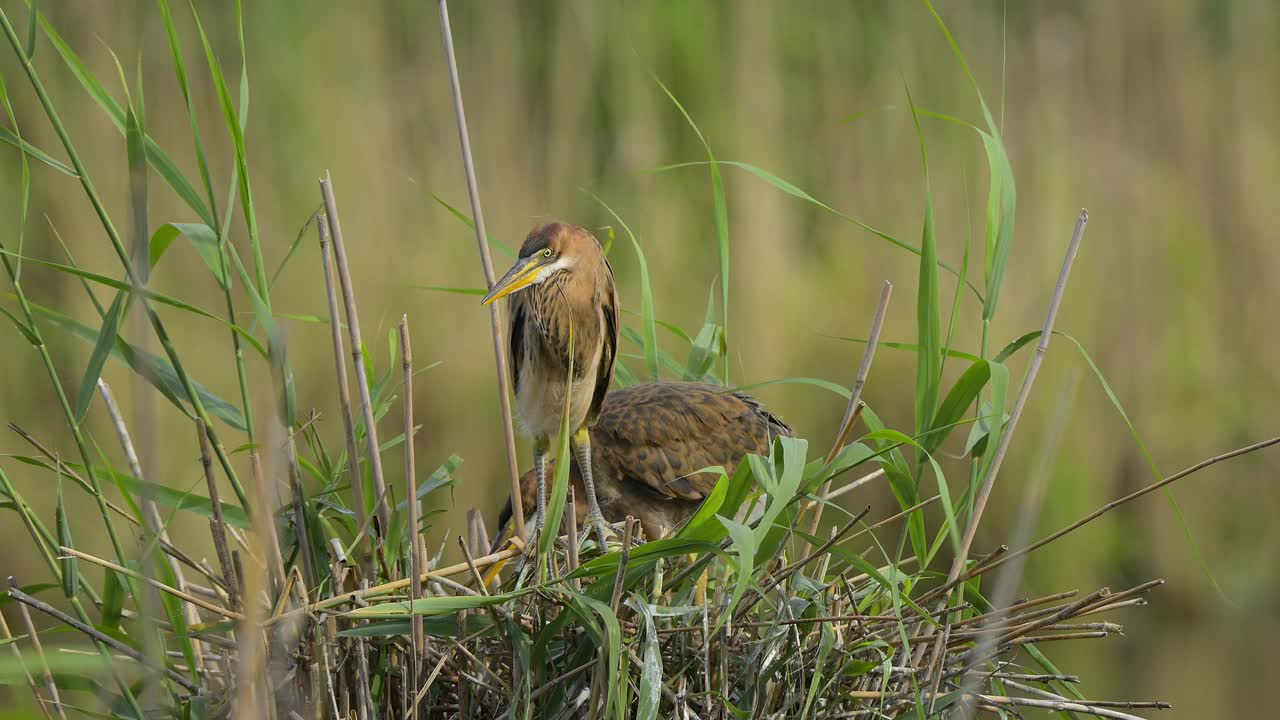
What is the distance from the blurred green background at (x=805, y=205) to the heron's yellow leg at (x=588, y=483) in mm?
1465

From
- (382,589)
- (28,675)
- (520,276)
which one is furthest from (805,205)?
(28,675)

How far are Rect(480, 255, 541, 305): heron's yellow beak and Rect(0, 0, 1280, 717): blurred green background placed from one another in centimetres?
166

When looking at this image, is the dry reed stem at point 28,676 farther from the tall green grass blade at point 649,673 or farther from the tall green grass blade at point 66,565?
the tall green grass blade at point 649,673

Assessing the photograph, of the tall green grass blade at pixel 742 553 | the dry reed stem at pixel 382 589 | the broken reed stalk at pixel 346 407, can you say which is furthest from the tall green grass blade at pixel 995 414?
the broken reed stalk at pixel 346 407

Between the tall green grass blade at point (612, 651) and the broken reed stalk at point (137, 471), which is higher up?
the broken reed stalk at point (137, 471)

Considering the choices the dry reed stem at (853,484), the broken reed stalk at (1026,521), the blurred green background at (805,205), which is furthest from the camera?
the blurred green background at (805,205)

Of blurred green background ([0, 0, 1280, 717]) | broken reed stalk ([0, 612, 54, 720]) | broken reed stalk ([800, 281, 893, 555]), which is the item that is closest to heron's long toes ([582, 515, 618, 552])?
broken reed stalk ([800, 281, 893, 555])

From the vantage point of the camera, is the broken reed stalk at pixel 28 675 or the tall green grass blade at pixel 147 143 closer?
the broken reed stalk at pixel 28 675

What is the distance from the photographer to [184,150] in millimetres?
3047

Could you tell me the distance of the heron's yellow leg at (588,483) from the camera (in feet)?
4.40

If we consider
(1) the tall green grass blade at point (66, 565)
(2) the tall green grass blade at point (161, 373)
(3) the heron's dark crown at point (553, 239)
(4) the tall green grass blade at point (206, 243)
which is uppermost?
(4) the tall green grass blade at point (206, 243)

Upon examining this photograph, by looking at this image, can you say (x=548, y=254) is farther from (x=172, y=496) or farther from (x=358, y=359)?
(x=172, y=496)

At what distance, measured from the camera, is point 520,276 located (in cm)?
129

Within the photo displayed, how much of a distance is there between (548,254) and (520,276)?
0.17ft
